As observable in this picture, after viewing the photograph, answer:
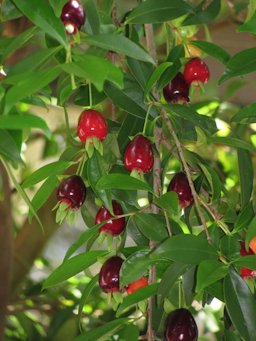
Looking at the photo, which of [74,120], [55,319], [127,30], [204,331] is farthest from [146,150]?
[74,120]

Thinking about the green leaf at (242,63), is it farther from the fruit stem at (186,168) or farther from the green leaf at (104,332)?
the green leaf at (104,332)

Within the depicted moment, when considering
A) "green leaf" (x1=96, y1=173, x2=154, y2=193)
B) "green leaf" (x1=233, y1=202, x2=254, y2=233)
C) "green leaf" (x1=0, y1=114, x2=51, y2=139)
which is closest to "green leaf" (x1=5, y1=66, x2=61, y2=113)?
"green leaf" (x1=0, y1=114, x2=51, y2=139)

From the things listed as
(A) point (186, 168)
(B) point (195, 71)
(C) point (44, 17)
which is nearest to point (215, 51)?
(B) point (195, 71)

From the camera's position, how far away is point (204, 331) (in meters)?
1.42

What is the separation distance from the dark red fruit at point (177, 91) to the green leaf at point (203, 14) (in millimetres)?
81

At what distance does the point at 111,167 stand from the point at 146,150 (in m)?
0.06

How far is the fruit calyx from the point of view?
0.71m

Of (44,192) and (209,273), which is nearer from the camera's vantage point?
(209,273)

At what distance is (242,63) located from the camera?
63 cm

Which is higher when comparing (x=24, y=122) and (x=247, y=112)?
(x=24, y=122)

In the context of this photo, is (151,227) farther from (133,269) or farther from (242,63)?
(242,63)

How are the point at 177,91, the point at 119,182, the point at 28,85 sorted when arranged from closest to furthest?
the point at 28,85, the point at 119,182, the point at 177,91

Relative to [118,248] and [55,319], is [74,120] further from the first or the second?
[118,248]

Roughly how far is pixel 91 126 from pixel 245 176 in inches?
7.4
